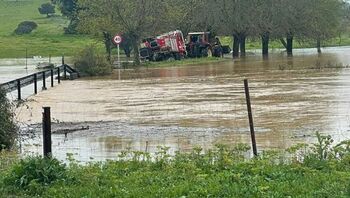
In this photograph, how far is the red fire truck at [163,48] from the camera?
64.8 meters

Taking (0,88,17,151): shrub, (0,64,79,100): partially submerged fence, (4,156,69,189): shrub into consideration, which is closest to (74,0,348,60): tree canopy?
(0,64,79,100): partially submerged fence

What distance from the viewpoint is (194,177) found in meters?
10.0

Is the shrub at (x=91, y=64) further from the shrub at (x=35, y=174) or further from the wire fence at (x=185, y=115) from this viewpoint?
the shrub at (x=35, y=174)

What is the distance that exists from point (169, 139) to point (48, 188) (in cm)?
697

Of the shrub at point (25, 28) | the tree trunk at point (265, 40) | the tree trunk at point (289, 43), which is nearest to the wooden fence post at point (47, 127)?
the tree trunk at point (265, 40)

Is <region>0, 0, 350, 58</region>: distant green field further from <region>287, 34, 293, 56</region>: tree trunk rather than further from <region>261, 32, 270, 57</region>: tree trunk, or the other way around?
<region>287, 34, 293, 56</region>: tree trunk

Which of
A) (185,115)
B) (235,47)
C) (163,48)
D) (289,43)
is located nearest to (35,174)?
(185,115)

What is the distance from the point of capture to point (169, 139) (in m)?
16.4

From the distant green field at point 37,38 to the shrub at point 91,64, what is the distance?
31.8 m

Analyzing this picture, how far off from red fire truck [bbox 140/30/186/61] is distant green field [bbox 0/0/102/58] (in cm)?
1874

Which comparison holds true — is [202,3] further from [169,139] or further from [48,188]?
[48,188]

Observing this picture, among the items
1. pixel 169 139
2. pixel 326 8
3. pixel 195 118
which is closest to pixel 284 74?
pixel 195 118

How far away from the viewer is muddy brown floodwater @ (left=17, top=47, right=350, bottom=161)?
15.9 metres

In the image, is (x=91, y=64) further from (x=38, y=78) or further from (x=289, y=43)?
(x=289, y=43)
